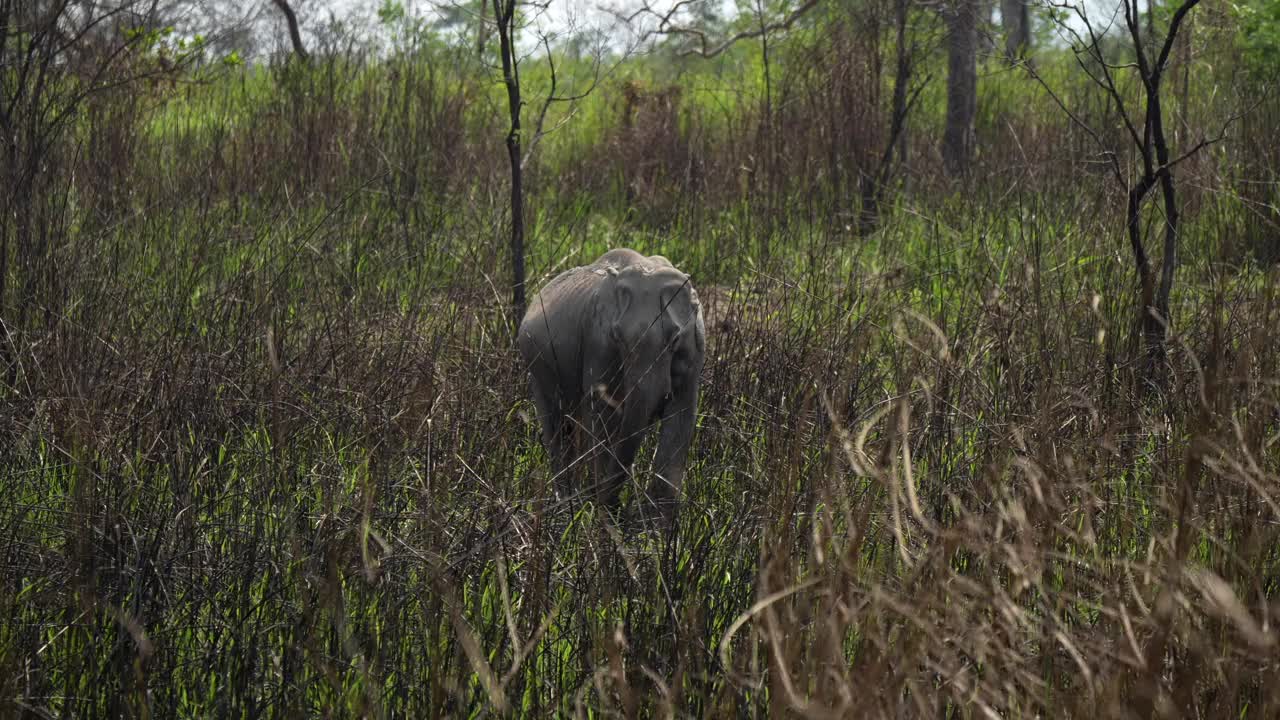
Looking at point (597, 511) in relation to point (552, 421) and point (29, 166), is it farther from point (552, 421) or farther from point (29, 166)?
point (29, 166)

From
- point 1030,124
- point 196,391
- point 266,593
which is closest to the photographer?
point 266,593

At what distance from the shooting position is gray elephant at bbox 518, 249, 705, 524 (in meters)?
2.75

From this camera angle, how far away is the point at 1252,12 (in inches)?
239

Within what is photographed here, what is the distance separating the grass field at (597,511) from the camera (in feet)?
5.82

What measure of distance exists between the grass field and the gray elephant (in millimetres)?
138

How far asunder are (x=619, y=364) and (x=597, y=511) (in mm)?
411

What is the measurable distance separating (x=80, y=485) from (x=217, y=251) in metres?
2.48

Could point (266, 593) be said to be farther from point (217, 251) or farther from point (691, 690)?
point (217, 251)

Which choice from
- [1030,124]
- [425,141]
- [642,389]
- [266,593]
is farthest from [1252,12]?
A: [266,593]

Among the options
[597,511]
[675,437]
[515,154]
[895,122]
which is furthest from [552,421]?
[895,122]

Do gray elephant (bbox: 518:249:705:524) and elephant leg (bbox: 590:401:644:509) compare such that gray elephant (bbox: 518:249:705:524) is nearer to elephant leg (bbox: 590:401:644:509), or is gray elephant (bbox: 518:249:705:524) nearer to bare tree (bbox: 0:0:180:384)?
elephant leg (bbox: 590:401:644:509)

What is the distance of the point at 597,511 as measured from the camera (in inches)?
101

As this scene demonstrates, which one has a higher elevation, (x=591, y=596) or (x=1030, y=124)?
(x=1030, y=124)

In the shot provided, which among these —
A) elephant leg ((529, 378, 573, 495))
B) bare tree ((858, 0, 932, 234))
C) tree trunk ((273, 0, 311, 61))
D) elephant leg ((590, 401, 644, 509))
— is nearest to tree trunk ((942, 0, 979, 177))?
bare tree ((858, 0, 932, 234))
